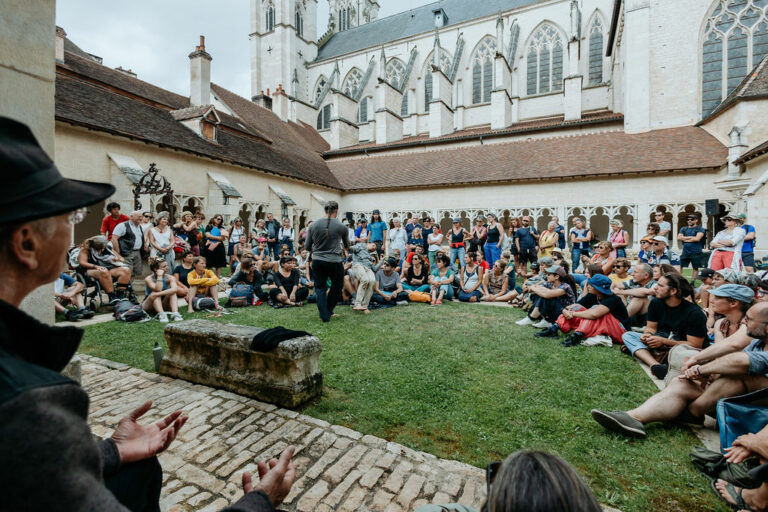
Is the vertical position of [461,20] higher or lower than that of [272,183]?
higher

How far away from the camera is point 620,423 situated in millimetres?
2773

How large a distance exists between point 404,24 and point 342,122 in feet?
48.2

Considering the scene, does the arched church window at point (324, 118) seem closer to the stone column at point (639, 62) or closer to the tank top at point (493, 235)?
the stone column at point (639, 62)

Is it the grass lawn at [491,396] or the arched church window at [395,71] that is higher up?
the arched church window at [395,71]

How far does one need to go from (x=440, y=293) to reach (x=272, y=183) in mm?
11830

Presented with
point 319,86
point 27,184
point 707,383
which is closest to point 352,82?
point 319,86

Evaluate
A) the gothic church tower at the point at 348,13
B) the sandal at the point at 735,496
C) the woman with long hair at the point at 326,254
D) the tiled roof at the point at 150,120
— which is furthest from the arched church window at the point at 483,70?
the sandal at the point at 735,496

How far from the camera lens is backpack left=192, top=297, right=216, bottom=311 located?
703 centimetres

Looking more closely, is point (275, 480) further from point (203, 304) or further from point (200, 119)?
point (200, 119)

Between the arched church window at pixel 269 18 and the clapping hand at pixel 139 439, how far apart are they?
38564mm

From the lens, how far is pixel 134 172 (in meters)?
11.2

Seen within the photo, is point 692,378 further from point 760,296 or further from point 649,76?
point 649,76

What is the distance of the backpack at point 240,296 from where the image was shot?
7.67 metres

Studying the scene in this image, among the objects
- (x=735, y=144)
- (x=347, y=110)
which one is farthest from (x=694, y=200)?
(x=347, y=110)
